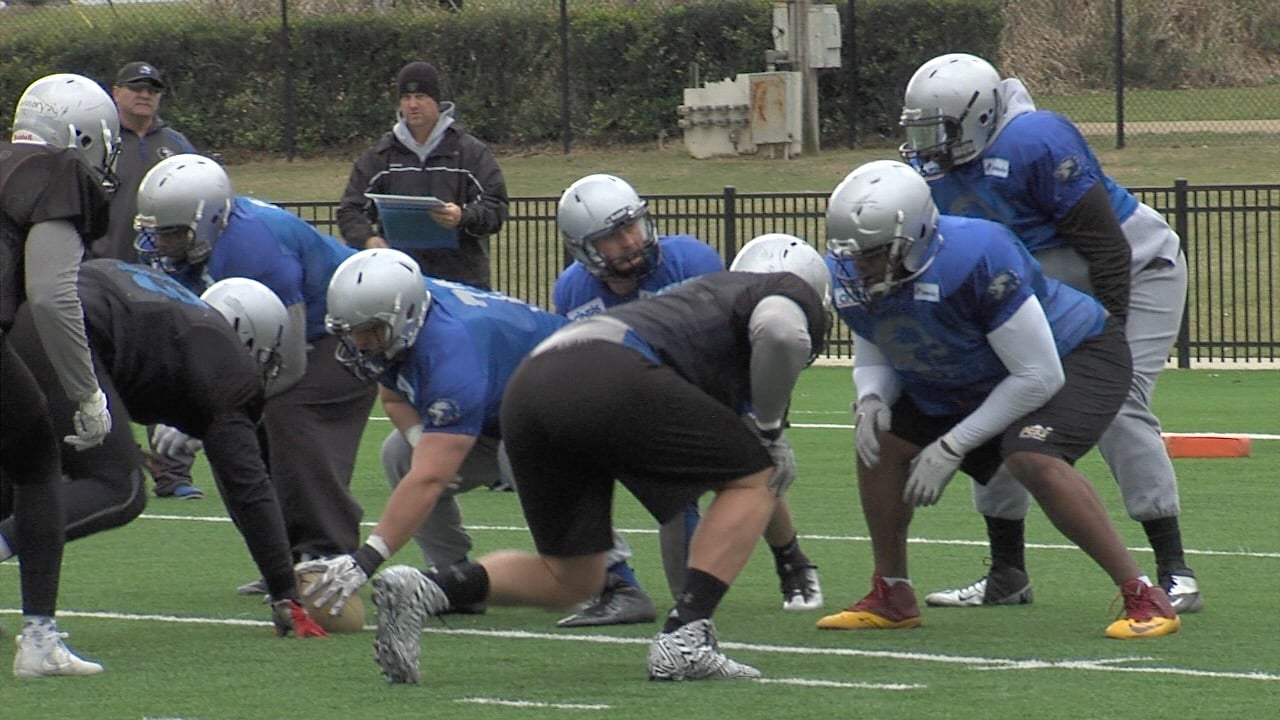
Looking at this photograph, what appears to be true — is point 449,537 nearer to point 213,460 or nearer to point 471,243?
point 213,460

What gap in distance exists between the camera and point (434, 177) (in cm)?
1124


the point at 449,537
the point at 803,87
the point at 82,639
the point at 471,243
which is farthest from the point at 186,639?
the point at 803,87

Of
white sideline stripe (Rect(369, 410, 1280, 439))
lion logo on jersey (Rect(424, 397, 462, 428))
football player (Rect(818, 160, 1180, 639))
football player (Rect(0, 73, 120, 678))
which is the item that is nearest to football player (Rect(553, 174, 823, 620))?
football player (Rect(818, 160, 1180, 639))

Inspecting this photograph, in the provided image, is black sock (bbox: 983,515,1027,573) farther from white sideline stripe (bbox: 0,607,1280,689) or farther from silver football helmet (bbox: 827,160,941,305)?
silver football helmet (bbox: 827,160,941,305)

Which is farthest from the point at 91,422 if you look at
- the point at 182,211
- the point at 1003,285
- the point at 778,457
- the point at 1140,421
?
the point at 1140,421

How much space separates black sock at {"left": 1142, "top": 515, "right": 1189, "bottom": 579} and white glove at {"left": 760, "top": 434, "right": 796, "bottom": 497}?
1.78 metres

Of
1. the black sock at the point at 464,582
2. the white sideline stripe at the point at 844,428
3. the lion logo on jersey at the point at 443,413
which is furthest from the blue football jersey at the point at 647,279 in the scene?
the white sideline stripe at the point at 844,428

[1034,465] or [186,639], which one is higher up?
[1034,465]

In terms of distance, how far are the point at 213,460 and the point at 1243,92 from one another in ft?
73.0

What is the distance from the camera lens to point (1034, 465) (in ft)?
22.6

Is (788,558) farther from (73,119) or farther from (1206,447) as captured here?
(1206,447)

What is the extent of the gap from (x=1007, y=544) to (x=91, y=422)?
125 inches

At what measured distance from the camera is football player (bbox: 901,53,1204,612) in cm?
757

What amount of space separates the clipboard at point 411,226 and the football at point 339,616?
3.68 metres
